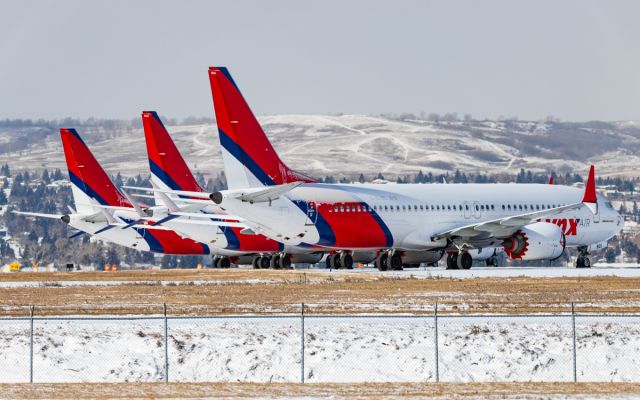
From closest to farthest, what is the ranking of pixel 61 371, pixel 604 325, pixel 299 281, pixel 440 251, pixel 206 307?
pixel 61 371 → pixel 604 325 → pixel 206 307 → pixel 299 281 → pixel 440 251

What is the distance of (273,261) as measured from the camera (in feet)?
270

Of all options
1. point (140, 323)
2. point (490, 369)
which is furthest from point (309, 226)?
point (490, 369)

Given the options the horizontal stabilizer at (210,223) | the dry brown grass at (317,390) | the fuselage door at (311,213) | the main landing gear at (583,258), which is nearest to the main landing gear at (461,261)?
the main landing gear at (583,258)

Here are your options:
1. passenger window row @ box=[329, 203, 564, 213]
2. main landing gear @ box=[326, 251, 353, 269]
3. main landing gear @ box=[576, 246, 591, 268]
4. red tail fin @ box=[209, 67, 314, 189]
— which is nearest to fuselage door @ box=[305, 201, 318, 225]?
passenger window row @ box=[329, 203, 564, 213]

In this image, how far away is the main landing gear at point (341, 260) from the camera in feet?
251

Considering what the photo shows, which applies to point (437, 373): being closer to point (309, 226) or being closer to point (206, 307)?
point (206, 307)

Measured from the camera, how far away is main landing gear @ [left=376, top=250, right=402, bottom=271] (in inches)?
2985

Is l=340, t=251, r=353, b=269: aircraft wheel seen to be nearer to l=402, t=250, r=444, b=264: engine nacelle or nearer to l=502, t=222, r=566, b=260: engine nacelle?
l=402, t=250, r=444, b=264: engine nacelle

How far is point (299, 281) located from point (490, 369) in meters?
26.9

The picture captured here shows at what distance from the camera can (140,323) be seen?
1631 inches

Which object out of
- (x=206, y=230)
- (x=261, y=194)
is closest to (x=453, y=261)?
(x=206, y=230)

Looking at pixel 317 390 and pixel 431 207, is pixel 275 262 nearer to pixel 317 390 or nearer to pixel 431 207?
pixel 431 207

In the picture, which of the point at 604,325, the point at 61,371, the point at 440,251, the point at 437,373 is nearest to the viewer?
the point at 437,373

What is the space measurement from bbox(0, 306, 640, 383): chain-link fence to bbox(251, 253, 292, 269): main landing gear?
4072cm
